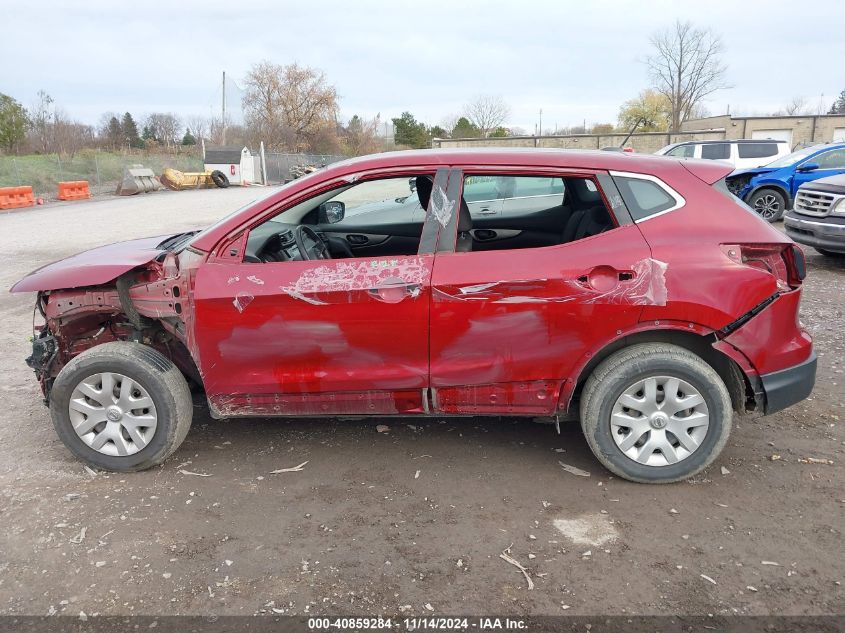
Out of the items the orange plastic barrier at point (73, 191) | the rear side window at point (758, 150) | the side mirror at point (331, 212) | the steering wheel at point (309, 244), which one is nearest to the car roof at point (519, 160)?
the steering wheel at point (309, 244)

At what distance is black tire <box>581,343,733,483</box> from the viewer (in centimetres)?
332

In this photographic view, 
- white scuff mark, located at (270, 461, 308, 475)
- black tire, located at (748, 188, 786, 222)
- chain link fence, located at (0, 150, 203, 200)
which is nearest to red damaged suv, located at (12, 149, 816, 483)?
white scuff mark, located at (270, 461, 308, 475)

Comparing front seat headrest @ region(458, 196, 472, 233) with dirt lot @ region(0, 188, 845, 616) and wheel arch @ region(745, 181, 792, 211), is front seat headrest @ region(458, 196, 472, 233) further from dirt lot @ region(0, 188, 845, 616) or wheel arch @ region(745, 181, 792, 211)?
wheel arch @ region(745, 181, 792, 211)

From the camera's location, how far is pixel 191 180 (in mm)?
36062

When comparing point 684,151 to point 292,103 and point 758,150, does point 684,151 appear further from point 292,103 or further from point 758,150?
point 292,103

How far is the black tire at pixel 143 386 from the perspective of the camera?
3570 mm

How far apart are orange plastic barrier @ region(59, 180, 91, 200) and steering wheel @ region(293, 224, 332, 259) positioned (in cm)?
2745

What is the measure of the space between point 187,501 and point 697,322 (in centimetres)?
287

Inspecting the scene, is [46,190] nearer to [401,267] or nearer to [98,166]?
[98,166]

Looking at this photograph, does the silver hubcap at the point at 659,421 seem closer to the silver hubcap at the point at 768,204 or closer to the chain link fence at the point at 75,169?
the silver hubcap at the point at 768,204

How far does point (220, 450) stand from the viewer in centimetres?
401

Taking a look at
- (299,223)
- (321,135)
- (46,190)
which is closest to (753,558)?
(299,223)

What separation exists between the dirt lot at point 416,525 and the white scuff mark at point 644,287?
1043mm

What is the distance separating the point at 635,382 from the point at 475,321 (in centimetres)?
90
